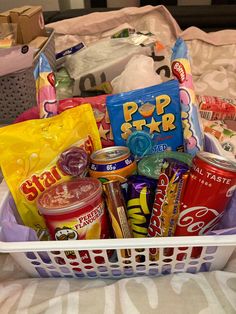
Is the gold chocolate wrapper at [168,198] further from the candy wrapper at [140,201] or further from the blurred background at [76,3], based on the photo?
the blurred background at [76,3]

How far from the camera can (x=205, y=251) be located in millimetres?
517

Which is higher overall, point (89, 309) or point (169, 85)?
point (169, 85)

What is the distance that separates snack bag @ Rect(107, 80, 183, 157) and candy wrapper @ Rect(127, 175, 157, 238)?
0.10m

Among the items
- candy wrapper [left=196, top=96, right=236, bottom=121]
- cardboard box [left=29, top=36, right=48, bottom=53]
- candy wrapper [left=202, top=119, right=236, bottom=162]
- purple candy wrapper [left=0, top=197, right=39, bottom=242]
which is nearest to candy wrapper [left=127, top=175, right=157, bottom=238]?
purple candy wrapper [left=0, top=197, right=39, bottom=242]

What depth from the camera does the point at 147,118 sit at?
2.17 ft

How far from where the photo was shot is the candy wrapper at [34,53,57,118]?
0.66 meters

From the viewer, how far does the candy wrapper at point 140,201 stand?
1.85ft

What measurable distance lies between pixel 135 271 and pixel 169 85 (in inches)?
12.9

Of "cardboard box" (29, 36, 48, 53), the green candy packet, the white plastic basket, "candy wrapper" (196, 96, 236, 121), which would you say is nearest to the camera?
the white plastic basket

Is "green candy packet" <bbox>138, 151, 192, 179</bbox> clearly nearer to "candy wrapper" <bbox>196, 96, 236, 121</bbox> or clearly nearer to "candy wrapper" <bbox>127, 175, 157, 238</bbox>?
"candy wrapper" <bbox>127, 175, 157, 238</bbox>

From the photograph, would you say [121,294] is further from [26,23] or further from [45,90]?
[26,23]

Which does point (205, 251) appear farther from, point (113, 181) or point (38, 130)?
point (38, 130)

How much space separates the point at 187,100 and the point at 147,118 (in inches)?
3.2

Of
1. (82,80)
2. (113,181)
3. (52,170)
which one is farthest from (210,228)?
(82,80)
